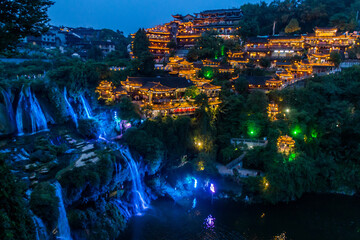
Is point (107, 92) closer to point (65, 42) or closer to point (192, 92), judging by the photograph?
point (192, 92)

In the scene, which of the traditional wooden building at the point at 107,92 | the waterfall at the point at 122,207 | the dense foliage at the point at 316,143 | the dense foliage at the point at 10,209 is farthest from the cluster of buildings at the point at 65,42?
the dense foliage at the point at 10,209

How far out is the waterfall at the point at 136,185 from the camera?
19.1m

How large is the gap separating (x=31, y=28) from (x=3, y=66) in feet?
84.3

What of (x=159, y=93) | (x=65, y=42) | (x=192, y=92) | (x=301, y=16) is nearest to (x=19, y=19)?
(x=159, y=93)

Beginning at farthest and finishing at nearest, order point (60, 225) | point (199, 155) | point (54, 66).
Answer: point (54, 66) < point (199, 155) < point (60, 225)

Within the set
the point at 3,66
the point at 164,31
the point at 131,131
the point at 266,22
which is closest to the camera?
the point at 131,131

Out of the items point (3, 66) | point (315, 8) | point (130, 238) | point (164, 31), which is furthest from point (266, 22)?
point (130, 238)

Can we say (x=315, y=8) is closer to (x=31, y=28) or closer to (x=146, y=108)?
(x=146, y=108)

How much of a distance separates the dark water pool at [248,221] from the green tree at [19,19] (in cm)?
1316

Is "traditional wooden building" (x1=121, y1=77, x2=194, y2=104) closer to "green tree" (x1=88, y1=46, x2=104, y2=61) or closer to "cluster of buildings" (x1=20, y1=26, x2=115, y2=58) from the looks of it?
"green tree" (x1=88, y1=46, x2=104, y2=61)

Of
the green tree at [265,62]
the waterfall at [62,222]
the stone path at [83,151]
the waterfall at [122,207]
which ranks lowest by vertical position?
the waterfall at [122,207]

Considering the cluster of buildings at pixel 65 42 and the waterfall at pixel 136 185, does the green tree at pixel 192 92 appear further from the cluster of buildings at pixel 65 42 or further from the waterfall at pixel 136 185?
the cluster of buildings at pixel 65 42

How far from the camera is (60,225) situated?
12.4 metres

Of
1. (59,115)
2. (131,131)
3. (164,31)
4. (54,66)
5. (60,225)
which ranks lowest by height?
(60,225)
